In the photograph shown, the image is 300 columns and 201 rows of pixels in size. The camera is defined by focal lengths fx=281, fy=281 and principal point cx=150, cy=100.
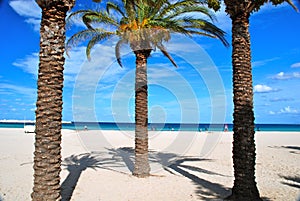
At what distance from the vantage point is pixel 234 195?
23.2ft

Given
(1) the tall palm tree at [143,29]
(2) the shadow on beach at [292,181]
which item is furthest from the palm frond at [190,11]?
(2) the shadow on beach at [292,181]

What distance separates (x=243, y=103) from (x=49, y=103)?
4529mm

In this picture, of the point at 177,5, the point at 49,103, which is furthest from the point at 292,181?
the point at 49,103

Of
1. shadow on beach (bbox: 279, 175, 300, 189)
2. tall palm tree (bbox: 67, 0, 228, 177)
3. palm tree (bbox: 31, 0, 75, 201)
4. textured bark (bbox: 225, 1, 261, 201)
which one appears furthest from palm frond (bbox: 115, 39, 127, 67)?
shadow on beach (bbox: 279, 175, 300, 189)

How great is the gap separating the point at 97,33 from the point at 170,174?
20.5ft

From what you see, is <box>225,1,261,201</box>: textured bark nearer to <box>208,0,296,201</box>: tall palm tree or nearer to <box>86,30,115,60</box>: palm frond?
<box>208,0,296,201</box>: tall palm tree

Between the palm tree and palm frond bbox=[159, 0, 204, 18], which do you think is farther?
palm frond bbox=[159, 0, 204, 18]

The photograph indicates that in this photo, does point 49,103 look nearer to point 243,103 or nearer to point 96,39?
point 243,103

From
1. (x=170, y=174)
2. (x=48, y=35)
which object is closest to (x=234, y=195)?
(x=170, y=174)

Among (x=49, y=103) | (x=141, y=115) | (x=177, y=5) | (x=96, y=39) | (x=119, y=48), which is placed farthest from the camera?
(x=119, y=48)

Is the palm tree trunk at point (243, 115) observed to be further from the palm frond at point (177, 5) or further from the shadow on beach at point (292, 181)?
the shadow on beach at point (292, 181)

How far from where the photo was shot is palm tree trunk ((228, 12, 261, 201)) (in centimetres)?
681

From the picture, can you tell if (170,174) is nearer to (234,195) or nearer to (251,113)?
(234,195)

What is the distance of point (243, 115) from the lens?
6.90 metres
